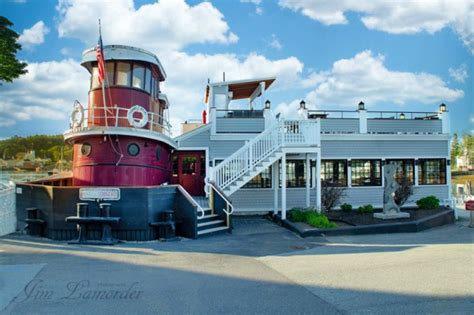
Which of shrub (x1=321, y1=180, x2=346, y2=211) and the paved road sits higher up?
shrub (x1=321, y1=180, x2=346, y2=211)

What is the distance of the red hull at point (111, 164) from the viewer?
11.5 metres

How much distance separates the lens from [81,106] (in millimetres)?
11461

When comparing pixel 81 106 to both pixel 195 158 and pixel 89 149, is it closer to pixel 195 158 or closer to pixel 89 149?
pixel 89 149

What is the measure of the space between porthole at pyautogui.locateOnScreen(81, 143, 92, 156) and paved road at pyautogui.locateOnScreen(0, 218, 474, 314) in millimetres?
2958

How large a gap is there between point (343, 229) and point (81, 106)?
904cm

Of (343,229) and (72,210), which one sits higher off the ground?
(72,210)

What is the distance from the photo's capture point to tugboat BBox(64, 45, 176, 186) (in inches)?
449

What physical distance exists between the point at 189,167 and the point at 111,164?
17.3 feet

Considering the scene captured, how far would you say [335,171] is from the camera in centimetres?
1728

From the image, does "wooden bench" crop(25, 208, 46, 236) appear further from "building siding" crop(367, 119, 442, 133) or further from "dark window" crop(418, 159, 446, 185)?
"dark window" crop(418, 159, 446, 185)

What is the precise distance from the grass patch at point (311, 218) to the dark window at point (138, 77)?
706 centimetres

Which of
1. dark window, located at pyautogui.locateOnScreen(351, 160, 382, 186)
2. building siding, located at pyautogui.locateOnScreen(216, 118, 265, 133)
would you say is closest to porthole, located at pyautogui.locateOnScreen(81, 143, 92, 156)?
building siding, located at pyautogui.locateOnScreen(216, 118, 265, 133)

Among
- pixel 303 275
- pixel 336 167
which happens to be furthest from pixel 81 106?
pixel 336 167

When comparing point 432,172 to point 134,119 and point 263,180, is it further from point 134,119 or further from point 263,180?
point 134,119
